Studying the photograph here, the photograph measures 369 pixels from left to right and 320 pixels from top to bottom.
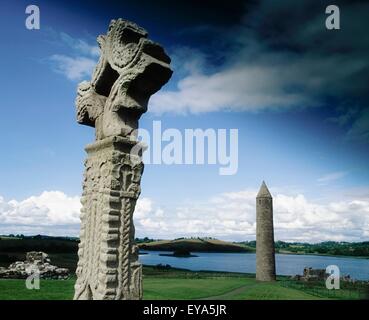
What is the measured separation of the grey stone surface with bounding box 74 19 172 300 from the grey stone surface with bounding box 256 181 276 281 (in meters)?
38.1

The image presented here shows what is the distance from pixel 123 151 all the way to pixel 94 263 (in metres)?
1.56

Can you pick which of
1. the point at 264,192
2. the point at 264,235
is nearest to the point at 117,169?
the point at 264,192

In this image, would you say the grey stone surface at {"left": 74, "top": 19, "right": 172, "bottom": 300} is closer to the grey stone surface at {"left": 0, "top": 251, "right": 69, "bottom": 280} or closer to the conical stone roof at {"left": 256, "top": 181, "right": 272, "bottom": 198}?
the grey stone surface at {"left": 0, "top": 251, "right": 69, "bottom": 280}

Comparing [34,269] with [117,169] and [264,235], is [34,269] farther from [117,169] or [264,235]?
[264,235]

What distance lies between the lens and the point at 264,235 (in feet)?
137

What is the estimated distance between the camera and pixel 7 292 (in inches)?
531

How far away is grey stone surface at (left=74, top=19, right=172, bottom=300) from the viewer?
4852 millimetres

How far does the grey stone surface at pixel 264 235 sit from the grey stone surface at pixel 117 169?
3806cm

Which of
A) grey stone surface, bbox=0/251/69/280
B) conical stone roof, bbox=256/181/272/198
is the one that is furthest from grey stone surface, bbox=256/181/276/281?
grey stone surface, bbox=0/251/69/280

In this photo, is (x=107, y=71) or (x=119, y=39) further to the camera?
(x=107, y=71)

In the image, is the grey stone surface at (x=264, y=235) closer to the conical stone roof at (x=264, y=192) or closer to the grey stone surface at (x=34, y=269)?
the conical stone roof at (x=264, y=192)

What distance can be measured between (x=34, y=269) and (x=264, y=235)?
29140 mm
